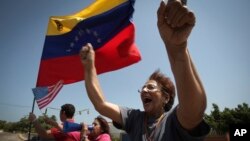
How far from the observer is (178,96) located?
1426 millimetres

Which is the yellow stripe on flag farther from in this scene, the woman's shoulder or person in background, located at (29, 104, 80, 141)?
the woman's shoulder

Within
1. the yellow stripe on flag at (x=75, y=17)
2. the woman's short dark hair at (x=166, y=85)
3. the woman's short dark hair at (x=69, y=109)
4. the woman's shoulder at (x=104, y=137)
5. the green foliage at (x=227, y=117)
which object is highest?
the yellow stripe on flag at (x=75, y=17)

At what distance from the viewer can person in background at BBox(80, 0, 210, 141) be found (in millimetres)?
1374

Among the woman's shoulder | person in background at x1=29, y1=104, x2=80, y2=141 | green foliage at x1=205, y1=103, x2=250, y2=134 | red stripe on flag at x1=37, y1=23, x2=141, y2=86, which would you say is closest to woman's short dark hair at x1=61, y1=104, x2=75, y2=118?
person in background at x1=29, y1=104, x2=80, y2=141

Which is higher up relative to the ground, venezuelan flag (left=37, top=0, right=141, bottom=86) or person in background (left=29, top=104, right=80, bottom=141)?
venezuelan flag (left=37, top=0, right=141, bottom=86)

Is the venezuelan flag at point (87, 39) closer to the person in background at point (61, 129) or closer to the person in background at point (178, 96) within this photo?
the person in background at point (61, 129)

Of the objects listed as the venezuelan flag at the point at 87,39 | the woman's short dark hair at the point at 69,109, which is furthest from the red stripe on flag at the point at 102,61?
the woman's short dark hair at the point at 69,109

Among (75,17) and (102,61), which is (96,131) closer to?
(102,61)

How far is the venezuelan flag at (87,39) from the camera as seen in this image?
14.9ft

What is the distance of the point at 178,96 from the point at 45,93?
13.0 ft

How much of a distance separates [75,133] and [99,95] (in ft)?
10.6

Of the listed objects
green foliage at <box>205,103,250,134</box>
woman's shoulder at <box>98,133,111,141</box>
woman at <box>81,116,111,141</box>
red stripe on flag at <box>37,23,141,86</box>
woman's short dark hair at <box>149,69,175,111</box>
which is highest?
red stripe on flag at <box>37,23,141,86</box>

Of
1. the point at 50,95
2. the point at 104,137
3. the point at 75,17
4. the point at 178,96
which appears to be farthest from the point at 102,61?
the point at 178,96

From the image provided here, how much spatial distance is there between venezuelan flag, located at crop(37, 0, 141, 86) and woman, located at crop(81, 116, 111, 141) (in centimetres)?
118
